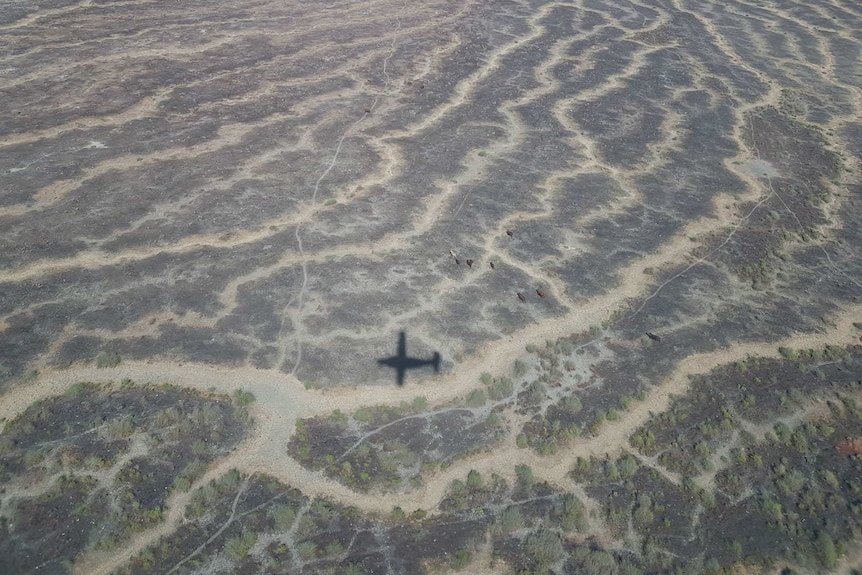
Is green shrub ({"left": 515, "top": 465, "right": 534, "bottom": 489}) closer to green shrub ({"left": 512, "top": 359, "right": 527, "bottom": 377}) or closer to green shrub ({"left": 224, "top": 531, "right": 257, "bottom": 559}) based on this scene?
green shrub ({"left": 512, "top": 359, "right": 527, "bottom": 377})

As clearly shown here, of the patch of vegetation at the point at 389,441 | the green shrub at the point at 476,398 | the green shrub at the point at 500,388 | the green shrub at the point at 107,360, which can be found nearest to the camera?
the patch of vegetation at the point at 389,441

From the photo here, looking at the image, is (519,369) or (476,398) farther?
(519,369)

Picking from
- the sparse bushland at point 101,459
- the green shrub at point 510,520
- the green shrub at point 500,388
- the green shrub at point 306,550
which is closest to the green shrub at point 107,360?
the sparse bushland at point 101,459

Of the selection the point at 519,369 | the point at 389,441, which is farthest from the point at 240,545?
the point at 519,369

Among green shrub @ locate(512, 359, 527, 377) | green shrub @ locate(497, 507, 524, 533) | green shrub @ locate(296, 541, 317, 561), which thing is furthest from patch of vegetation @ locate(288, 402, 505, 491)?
green shrub @ locate(497, 507, 524, 533)

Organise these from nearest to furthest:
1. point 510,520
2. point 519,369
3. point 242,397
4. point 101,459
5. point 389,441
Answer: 1. point 510,520
2. point 101,459
3. point 389,441
4. point 242,397
5. point 519,369

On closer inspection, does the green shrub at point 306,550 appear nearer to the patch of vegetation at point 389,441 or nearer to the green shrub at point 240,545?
the green shrub at point 240,545

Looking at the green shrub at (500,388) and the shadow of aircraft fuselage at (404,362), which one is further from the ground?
the shadow of aircraft fuselage at (404,362)

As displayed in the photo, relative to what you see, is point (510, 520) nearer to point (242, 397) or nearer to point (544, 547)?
point (544, 547)
